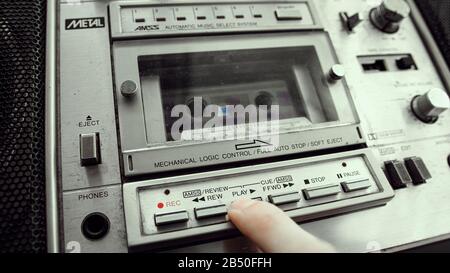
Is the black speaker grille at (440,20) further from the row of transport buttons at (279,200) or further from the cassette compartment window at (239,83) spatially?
the row of transport buttons at (279,200)

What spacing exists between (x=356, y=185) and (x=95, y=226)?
20.8 inches

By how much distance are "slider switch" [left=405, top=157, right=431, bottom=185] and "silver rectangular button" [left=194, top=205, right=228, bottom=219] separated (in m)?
0.46

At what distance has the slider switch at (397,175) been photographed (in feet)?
2.66

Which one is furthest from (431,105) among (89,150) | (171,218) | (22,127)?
(22,127)

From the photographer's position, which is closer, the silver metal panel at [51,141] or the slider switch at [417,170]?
the silver metal panel at [51,141]

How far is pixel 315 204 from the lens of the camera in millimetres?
727

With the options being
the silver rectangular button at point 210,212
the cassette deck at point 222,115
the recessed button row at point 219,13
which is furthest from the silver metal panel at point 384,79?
the silver rectangular button at point 210,212

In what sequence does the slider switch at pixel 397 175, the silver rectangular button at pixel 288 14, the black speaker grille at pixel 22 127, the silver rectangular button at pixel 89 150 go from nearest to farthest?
the black speaker grille at pixel 22 127 < the silver rectangular button at pixel 89 150 < the slider switch at pixel 397 175 < the silver rectangular button at pixel 288 14

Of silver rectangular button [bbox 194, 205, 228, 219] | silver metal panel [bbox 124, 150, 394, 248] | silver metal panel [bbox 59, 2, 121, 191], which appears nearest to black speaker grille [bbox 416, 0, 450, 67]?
silver metal panel [bbox 124, 150, 394, 248]

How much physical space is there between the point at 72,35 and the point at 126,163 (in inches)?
13.9

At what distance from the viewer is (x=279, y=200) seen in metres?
0.70

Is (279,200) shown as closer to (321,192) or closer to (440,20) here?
(321,192)

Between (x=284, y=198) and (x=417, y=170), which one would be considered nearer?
(x=284, y=198)
